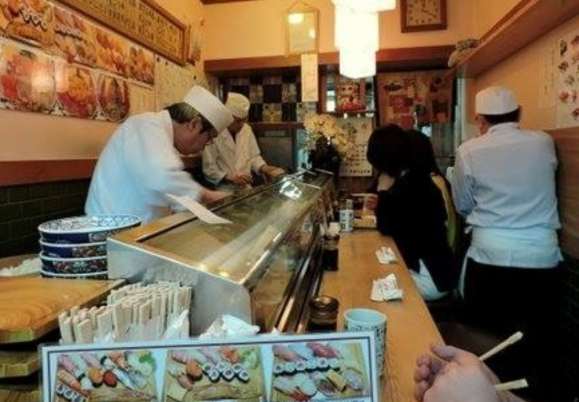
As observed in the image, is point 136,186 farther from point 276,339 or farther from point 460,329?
point 276,339

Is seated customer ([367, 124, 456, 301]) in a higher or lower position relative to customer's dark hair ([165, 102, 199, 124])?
lower

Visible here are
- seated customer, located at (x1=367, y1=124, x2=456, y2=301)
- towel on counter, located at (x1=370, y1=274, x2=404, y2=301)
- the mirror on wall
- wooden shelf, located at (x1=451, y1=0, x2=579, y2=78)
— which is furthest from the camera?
the mirror on wall

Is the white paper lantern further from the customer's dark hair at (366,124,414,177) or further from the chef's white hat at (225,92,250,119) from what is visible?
the chef's white hat at (225,92,250,119)

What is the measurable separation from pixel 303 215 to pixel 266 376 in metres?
1.32

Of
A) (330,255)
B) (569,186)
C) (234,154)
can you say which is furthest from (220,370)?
(234,154)

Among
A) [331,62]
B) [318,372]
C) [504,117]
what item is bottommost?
[318,372]

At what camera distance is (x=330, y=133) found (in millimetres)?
5363

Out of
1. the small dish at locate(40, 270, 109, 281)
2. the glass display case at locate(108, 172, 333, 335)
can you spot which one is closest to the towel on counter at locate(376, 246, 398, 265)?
the glass display case at locate(108, 172, 333, 335)

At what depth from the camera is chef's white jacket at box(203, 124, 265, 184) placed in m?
4.67

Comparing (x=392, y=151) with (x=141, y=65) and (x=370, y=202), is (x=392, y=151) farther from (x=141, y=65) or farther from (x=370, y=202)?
(x=141, y=65)

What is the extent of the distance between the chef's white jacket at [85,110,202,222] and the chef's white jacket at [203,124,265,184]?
2060 millimetres

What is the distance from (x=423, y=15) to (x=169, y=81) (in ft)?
9.02

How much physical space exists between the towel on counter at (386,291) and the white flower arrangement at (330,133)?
3.67 m

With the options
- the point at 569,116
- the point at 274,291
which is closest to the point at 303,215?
the point at 274,291
